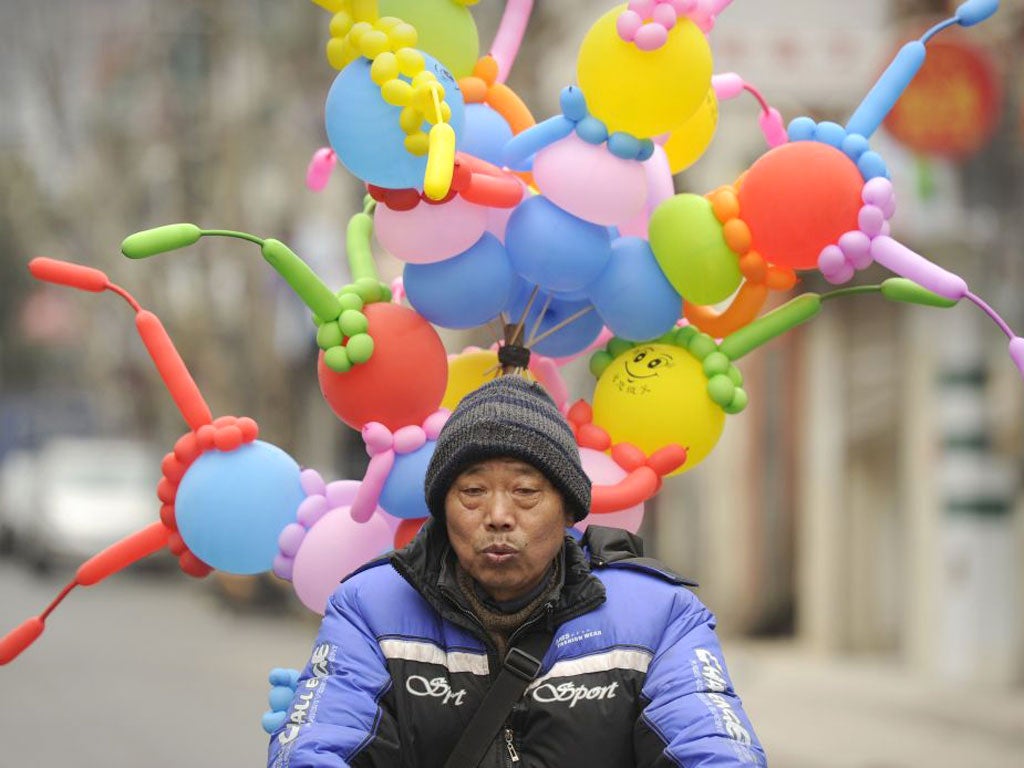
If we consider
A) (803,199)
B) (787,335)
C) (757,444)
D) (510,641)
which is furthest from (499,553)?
(757,444)

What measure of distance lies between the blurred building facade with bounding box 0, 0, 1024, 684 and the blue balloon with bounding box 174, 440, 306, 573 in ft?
32.6

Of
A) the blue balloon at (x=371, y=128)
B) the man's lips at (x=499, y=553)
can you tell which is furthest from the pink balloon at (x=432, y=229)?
the man's lips at (x=499, y=553)

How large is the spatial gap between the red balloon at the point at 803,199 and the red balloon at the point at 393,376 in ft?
2.64

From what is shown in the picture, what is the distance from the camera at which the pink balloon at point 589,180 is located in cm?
432

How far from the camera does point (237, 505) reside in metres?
4.45

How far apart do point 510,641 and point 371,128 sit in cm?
129

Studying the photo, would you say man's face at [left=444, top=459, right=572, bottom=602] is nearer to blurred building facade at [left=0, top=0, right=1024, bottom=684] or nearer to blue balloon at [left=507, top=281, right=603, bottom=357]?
blue balloon at [left=507, top=281, right=603, bottom=357]

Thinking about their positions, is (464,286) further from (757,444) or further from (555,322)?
(757,444)

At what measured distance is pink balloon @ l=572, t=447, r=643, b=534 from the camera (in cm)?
439

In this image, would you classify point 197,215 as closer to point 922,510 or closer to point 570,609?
point 922,510

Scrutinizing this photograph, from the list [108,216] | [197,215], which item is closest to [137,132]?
[108,216]

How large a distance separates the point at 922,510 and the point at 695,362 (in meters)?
11.3

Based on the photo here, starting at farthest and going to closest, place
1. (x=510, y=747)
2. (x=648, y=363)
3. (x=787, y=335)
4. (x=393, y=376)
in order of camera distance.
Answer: (x=787, y=335), (x=648, y=363), (x=393, y=376), (x=510, y=747)

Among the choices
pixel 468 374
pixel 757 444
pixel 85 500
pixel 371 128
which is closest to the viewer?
pixel 371 128
